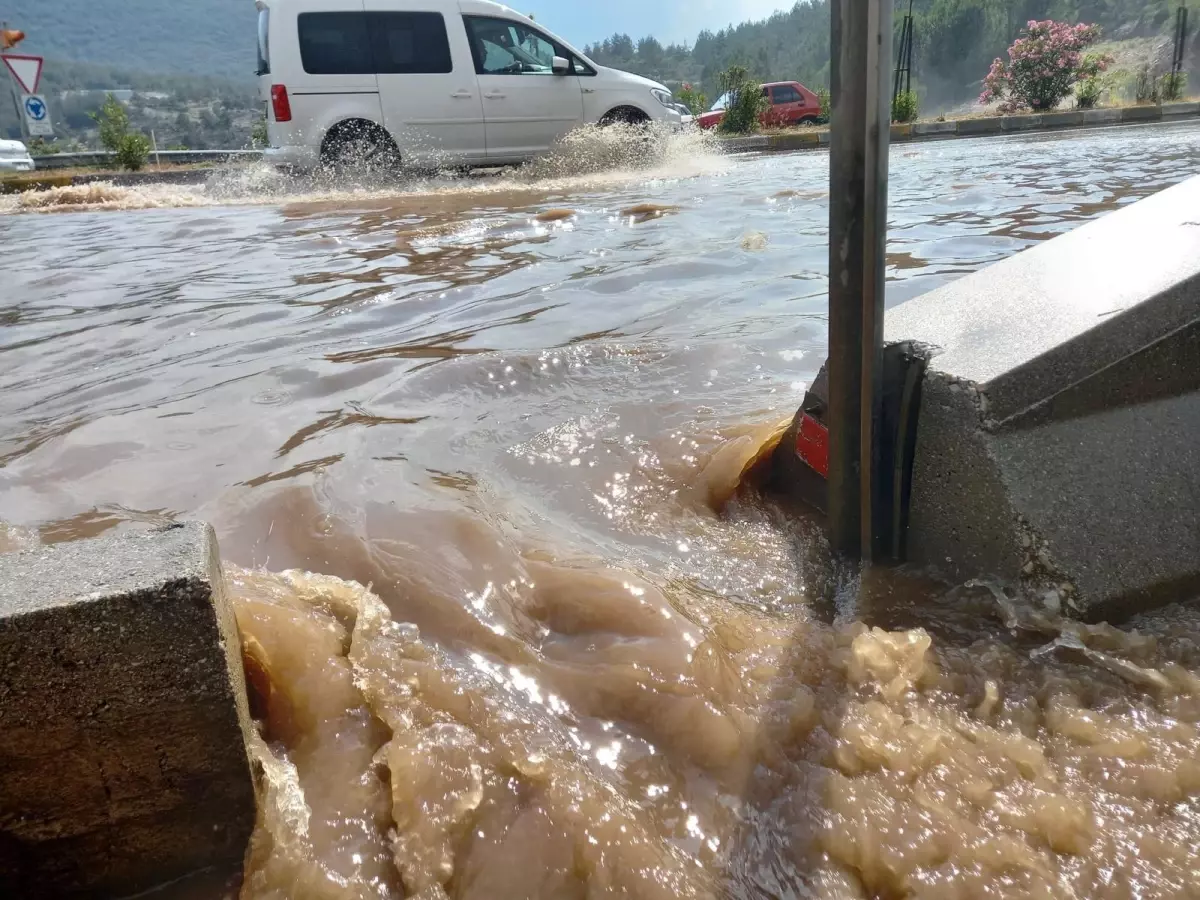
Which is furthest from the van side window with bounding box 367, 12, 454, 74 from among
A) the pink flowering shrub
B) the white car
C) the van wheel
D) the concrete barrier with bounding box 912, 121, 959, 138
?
the pink flowering shrub

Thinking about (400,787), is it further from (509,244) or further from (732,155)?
(732,155)

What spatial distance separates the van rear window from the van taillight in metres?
0.40

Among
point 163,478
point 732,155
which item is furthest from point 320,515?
point 732,155

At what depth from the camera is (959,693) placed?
125 cm

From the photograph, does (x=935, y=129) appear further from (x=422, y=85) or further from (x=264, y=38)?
(x=264, y=38)

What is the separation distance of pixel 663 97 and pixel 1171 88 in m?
15.2

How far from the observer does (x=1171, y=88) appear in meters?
18.9

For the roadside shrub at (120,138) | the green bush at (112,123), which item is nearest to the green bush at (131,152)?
the roadside shrub at (120,138)

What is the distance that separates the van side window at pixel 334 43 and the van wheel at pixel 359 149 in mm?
588

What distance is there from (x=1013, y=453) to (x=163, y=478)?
75.6 inches

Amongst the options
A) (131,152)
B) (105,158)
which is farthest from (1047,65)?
(105,158)

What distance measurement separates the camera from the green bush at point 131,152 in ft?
45.5

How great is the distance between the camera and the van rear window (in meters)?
9.05

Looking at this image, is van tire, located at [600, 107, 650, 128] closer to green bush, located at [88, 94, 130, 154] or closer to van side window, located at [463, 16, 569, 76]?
van side window, located at [463, 16, 569, 76]
